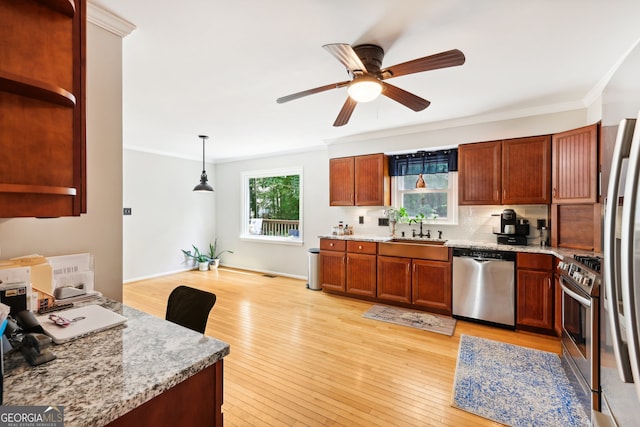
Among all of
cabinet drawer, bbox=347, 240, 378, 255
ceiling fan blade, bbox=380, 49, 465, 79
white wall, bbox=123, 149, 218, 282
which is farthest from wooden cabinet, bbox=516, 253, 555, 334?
white wall, bbox=123, 149, 218, 282

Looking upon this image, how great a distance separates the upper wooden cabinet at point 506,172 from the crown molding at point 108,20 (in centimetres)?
382

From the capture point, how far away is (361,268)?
436cm

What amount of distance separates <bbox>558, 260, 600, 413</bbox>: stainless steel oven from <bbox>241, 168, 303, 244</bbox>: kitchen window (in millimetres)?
4230

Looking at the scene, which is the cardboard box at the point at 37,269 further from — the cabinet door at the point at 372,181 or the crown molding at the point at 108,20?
the cabinet door at the point at 372,181

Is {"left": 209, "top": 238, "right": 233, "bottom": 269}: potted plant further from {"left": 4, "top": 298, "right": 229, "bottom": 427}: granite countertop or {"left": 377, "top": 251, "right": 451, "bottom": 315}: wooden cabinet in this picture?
{"left": 4, "top": 298, "right": 229, "bottom": 427}: granite countertop

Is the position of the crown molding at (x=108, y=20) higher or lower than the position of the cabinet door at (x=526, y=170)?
higher

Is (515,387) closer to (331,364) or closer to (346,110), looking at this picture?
(331,364)

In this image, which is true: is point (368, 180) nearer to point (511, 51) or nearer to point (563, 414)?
point (511, 51)

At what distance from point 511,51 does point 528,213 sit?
227 centimetres

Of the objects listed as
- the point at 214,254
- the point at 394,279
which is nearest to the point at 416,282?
the point at 394,279

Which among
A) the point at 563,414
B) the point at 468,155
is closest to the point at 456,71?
the point at 468,155

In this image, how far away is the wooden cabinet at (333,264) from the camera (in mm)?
4547

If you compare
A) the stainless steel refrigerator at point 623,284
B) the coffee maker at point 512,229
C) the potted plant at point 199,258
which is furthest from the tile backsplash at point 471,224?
the potted plant at point 199,258

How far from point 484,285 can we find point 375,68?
2.80 m
